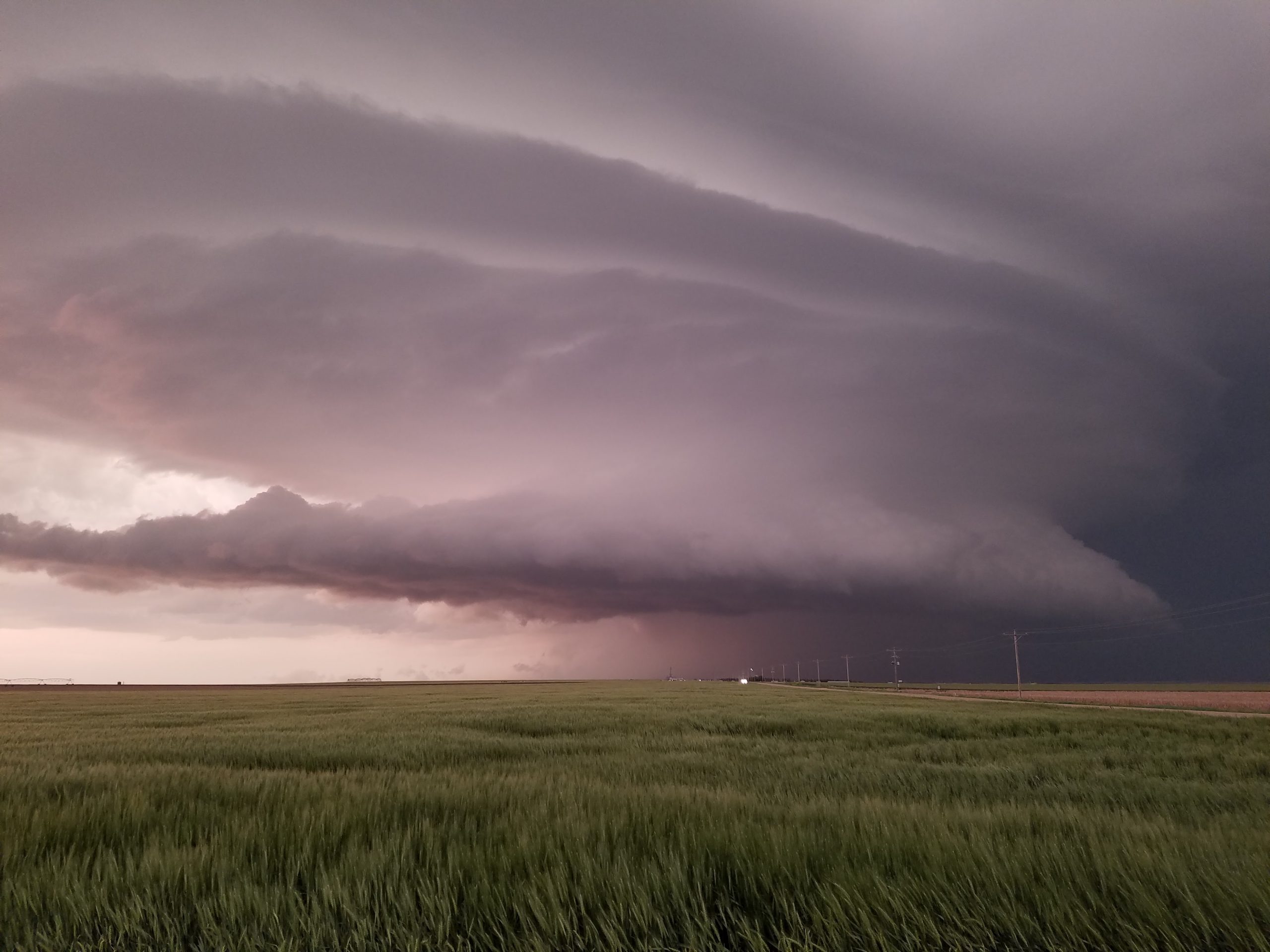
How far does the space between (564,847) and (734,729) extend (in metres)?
17.7

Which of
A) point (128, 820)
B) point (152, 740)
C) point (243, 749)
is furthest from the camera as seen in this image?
point (152, 740)

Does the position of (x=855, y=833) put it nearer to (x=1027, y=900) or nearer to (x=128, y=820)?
(x=1027, y=900)

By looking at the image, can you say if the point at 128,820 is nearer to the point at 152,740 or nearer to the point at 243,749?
the point at 243,749

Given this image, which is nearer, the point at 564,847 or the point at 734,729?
the point at 564,847

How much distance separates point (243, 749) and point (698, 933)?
509 inches

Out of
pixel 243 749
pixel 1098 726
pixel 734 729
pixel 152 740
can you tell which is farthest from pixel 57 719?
pixel 1098 726

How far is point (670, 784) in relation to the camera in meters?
7.90

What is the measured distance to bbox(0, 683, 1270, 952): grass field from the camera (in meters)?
3.19

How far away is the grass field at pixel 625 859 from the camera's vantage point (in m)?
3.19

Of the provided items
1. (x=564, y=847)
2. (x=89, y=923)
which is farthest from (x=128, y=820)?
(x=564, y=847)

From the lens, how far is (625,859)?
3.97 meters

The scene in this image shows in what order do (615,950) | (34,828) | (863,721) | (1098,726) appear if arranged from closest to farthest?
(615,950), (34,828), (1098,726), (863,721)

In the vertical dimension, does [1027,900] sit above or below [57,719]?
above

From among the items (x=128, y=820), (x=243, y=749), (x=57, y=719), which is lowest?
(x=57, y=719)
